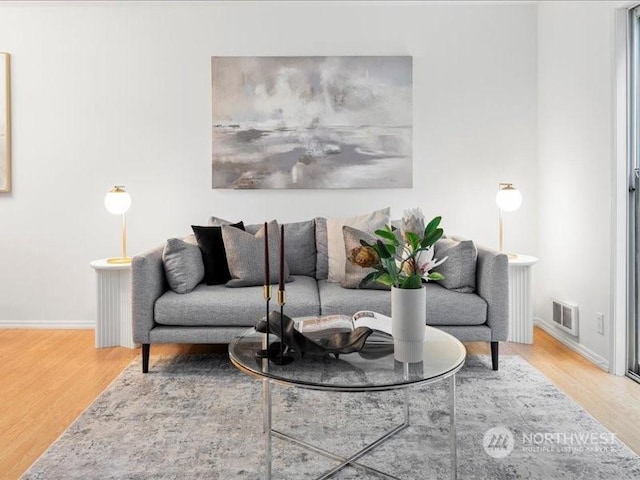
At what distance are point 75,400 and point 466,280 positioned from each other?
88.7 inches

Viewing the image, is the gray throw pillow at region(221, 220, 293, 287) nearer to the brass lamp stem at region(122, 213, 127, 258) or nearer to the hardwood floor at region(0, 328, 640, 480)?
the hardwood floor at region(0, 328, 640, 480)

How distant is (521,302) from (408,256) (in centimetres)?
190

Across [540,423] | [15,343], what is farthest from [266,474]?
[15,343]

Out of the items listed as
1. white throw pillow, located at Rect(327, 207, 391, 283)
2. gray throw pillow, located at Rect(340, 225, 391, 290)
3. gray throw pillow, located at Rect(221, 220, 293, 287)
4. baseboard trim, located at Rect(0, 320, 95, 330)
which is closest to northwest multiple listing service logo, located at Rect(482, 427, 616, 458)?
gray throw pillow, located at Rect(340, 225, 391, 290)

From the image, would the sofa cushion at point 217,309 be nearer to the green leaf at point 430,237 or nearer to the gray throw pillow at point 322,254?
the gray throw pillow at point 322,254

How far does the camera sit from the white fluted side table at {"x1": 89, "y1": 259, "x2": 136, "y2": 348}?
134 inches

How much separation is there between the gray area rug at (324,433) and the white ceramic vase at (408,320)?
430mm

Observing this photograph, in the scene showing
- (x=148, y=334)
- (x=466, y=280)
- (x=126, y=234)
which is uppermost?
(x=126, y=234)

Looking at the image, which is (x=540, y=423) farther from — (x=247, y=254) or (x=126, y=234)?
(x=126, y=234)

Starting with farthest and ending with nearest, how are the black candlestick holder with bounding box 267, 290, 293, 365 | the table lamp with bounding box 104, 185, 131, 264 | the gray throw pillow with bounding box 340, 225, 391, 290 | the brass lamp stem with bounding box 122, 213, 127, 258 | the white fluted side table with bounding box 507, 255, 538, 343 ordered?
the brass lamp stem with bounding box 122, 213, 127, 258
the table lamp with bounding box 104, 185, 131, 264
the white fluted side table with bounding box 507, 255, 538, 343
the gray throw pillow with bounding box 340, 225, 391, 290
the black candlestick holder with bounding box 267, 290, 293, 365

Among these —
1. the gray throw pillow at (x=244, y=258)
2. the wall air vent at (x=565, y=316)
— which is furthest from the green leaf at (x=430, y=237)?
the wall air vent at (x=565, y=316)

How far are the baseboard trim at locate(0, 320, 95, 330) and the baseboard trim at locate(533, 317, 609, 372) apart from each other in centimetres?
350

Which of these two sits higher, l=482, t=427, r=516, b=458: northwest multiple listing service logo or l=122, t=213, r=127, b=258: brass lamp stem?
l=122, t=213, r=127, b=258: brass lamp stem

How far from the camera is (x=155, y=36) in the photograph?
3943mm
